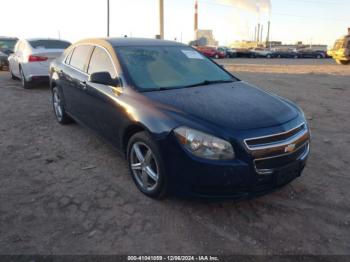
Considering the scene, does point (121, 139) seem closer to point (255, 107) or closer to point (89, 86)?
point (89, 86)

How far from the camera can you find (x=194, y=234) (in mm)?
2961

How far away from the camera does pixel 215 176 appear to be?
287 centimetres

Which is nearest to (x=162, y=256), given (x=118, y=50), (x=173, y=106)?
(x=173, y=106)

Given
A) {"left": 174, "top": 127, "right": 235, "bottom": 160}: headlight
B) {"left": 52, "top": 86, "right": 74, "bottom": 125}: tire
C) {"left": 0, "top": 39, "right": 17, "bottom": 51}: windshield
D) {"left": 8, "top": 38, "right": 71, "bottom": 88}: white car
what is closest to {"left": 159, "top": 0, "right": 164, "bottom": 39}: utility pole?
{"left": 0, "top": 39, "right": 17, "bottom": 51}: windshield

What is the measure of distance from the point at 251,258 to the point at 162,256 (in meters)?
0.71

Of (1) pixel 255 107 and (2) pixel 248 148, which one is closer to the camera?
(2) pixel 248 148

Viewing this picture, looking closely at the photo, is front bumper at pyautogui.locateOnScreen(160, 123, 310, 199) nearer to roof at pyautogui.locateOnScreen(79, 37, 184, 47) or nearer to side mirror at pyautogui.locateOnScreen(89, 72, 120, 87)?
side mirror at pyautogui.locateOnScreen(89, 72, 120, 87)

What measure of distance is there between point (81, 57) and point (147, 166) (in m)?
2.51

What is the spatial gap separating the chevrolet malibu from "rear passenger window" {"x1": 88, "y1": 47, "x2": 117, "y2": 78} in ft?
0.05

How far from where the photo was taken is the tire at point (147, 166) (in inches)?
126

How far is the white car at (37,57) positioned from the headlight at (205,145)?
781 centimetres

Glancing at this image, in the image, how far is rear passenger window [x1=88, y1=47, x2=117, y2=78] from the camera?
407cm

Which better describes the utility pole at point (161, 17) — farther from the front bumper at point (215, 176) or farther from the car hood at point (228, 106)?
the front bumper at point (215, 176)

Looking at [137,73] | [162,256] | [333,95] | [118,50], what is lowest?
[162,256]
